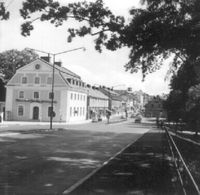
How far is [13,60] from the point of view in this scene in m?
87.1

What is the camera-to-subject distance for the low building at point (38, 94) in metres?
69.3

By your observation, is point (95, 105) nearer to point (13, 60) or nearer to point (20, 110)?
point (13, 60)

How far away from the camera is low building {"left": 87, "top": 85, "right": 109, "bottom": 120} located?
305 feet

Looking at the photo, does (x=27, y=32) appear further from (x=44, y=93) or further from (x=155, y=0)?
(x=44, y=93)

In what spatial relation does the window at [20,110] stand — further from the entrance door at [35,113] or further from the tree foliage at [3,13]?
the tree foliage at [3,13]

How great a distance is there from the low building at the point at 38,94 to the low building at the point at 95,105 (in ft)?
53.3

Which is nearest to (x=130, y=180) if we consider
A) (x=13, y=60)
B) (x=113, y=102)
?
(x=13, y=60)

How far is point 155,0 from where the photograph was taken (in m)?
13.3

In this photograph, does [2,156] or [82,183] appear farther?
[2,156]

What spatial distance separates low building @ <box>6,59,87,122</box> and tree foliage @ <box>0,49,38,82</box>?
16.3m

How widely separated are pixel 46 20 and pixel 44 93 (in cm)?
5808

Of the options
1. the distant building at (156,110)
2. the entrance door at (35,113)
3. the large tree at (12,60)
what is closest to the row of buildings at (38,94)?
the entrance door at (35,113)

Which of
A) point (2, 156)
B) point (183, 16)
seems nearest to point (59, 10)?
point (183, 16)

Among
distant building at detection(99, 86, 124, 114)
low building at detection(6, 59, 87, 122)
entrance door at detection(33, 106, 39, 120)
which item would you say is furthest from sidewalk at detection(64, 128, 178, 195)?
distant building at detection(99, 86, 124, 114)
